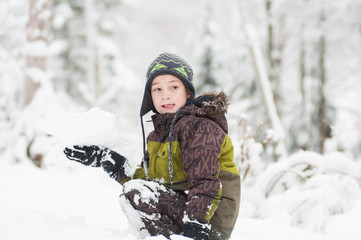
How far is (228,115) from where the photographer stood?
Answer: 29.7 ft

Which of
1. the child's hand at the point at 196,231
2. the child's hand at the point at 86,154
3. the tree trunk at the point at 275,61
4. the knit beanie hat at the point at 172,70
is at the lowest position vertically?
the child's hand at the point at 196,231

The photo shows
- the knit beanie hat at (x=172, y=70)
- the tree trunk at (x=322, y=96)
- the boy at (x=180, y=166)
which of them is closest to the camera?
the boy at (x=180, y=166)

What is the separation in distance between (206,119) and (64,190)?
7.97 ft

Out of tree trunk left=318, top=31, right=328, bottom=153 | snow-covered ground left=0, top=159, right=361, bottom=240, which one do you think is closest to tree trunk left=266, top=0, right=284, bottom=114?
tree trunk left=318, top=31, right=328, bottom=153

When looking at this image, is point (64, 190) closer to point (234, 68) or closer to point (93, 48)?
point (234, 68)

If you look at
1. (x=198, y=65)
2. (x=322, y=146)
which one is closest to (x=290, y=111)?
(x=322, y=146)

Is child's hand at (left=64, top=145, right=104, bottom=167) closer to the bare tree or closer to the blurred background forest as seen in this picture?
the blurred background forest

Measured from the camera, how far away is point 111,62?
14.5m

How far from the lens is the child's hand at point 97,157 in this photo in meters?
1.91

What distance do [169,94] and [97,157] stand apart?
2.13 ft

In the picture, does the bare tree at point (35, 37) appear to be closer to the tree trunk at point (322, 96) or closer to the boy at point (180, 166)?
the boy at point (180, 166)

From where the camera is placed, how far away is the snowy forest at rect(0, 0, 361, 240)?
7.27 feet

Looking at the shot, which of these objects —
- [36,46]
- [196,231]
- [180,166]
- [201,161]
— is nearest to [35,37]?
[36,46]

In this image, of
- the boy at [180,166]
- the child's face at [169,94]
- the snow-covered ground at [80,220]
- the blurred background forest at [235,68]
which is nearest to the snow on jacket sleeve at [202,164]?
the boy at [180,166]
